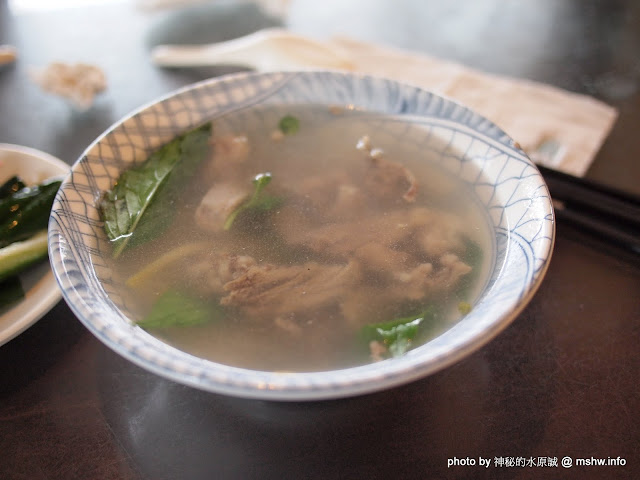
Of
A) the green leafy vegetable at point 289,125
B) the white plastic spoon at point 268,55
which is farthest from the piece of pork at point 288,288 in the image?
the white plastic spoon at point 268,55

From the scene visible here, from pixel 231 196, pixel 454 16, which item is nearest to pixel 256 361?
pixel 231 196

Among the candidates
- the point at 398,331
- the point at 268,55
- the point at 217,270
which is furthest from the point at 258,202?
the point at 268,55

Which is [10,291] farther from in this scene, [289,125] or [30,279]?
[289,125]

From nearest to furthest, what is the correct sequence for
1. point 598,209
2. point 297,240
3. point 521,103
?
point 297,240, point 598,209, point 521,103

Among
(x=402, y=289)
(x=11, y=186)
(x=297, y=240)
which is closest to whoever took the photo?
(x=402, y=289)

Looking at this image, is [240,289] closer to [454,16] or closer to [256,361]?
[256,361]
